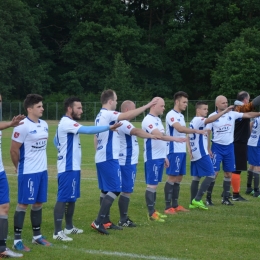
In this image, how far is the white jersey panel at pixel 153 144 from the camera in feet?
37.4

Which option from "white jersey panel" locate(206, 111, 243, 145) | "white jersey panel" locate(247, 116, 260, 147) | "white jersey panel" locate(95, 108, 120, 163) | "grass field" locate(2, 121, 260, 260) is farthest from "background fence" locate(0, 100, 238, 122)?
"white jersey panel" locate(95, 108, 120, 163)

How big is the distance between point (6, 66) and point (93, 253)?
174 ft

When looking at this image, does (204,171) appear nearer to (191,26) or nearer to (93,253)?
(93,253)

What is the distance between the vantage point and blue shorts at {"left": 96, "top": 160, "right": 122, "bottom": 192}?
10.1m

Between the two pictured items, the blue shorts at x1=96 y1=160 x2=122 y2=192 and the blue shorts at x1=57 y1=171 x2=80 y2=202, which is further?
the blue shorts at x1=96 y1=160 x2=122 y2=192

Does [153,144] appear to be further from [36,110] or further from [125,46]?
[125,46]

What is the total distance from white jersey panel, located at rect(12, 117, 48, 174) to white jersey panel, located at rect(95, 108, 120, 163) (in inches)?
50.9

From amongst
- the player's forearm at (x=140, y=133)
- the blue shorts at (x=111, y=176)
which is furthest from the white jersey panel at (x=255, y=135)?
the blue shorts at (x=111, y=176)

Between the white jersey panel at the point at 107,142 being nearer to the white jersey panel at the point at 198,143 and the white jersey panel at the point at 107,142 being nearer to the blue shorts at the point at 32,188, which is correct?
the blue shorts at the point at 32,188

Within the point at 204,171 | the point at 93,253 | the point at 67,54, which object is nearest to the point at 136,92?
the point at 67,54

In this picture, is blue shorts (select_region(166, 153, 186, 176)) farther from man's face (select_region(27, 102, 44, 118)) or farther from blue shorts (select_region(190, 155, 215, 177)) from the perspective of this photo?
man's face (select_region(27, 102, 44, 118))

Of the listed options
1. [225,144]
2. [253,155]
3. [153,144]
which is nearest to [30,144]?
[153,144]

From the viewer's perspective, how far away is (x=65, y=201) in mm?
9633

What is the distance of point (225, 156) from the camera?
13.4 m
